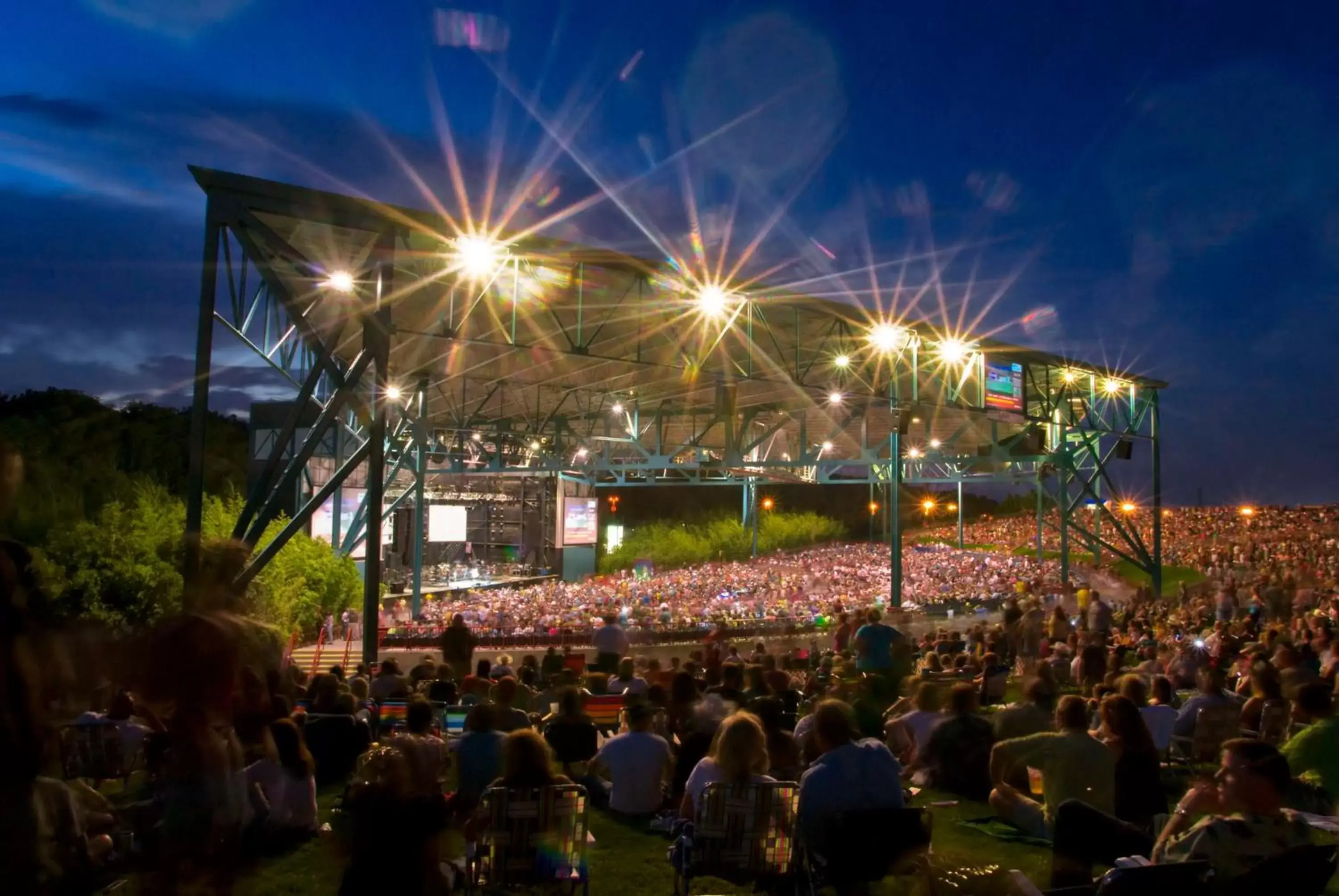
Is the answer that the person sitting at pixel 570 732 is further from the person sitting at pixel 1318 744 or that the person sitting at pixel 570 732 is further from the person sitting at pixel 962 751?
the person sitting at pixel 1318 744

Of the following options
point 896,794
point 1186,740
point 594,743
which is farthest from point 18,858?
point 1186,740

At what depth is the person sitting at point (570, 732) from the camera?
6641mm

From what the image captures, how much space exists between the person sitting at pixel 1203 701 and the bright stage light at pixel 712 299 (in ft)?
31.7

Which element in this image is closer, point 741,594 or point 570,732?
point 570,732

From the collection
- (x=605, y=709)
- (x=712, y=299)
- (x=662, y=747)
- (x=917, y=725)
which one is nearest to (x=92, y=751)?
(x=662, y=747)

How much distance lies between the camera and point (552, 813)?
426 centimetres

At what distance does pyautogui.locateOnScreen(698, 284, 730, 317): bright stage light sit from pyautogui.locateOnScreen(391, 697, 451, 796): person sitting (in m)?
10.4

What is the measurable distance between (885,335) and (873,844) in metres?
15.6

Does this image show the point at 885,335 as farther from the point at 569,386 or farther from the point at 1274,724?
the point at 1274,724

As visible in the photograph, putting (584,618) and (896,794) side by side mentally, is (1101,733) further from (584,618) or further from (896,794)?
(584,618)

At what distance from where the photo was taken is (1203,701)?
723 centimetres


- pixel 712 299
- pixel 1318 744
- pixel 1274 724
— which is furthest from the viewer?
pixel 712 299

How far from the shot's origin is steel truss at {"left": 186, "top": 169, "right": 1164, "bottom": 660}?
10.3 metres

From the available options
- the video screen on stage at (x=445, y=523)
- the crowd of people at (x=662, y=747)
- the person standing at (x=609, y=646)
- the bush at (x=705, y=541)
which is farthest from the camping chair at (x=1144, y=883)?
the video screen on stage at (x=445, y=523)
